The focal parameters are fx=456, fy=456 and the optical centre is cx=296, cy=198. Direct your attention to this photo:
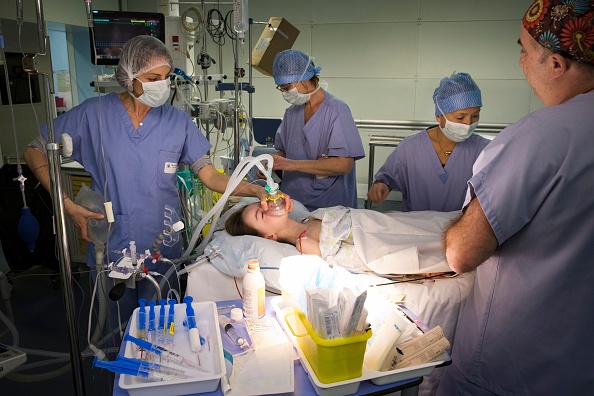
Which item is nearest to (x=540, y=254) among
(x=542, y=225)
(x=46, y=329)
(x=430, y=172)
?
(x=542, y=225)

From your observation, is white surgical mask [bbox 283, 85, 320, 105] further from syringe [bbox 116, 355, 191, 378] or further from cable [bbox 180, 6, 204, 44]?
syringe [bbox 116, 355, 191, 378]

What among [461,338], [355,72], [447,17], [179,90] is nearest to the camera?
[461,338]

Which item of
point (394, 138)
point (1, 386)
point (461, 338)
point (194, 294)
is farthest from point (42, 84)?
point (394, 138)

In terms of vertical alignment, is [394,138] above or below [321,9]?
below

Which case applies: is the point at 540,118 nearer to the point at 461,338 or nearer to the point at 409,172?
the point at 461,338

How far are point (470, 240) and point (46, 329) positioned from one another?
8.92 ft

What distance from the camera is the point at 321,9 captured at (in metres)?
4.92

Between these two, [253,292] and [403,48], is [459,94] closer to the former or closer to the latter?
[253,292]

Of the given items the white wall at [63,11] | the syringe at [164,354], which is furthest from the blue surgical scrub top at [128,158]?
the white wall at [63,11]

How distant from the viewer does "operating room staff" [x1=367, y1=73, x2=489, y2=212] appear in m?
2.11

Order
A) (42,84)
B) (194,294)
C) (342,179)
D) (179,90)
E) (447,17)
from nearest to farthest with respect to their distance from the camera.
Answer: (42,84)
(194,294)
(179,90)
(342,179)
(447,17)

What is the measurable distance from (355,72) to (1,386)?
4.16 metres

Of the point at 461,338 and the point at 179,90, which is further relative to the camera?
the point at 179,90

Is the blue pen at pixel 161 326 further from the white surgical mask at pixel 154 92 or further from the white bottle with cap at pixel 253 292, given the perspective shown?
the white surgical mask at pixel 154 92
